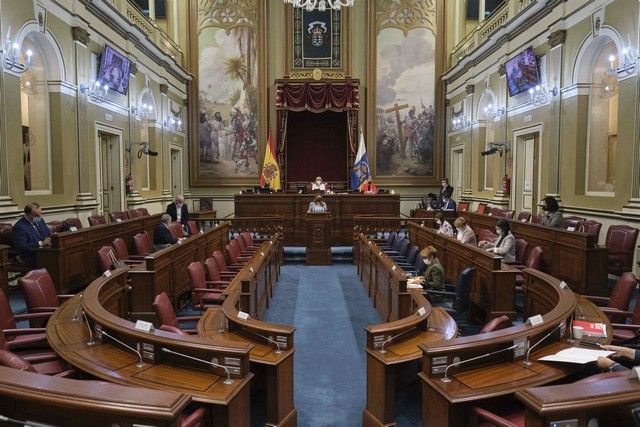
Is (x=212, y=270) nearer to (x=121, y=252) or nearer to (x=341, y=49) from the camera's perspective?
(x=121, y=252)

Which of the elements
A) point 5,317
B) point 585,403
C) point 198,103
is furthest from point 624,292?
point 198,103

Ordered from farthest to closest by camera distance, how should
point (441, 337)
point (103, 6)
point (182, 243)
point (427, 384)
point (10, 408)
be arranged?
point (103, 6), point (182, 243), point (441, 337), point (427, 384), point (10, 408)

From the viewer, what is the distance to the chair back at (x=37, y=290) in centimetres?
398

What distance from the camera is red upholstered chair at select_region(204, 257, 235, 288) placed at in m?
5.42

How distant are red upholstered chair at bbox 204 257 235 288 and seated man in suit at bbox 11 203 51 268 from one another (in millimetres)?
2341

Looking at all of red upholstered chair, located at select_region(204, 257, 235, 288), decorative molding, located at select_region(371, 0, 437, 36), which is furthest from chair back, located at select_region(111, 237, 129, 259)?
decorative molding, located at select_region(371, 0, 437, 36)

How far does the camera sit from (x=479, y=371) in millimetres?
2604

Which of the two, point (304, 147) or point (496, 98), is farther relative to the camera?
point (304, 147)

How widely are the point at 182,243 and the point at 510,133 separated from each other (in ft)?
29.5

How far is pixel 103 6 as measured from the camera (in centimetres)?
1012

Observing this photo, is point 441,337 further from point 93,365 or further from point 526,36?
point 526,36

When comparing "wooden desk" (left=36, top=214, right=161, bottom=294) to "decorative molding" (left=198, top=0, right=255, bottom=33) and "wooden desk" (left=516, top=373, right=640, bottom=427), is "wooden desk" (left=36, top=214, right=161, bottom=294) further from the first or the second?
"decorative molding" (left=198, top=0, right=255, bottom=33)

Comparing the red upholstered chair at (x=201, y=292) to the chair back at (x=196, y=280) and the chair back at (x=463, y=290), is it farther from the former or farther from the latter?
the chair back at (x=463, y=290)

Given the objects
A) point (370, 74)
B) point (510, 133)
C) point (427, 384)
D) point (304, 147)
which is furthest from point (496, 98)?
point (427, 384)
